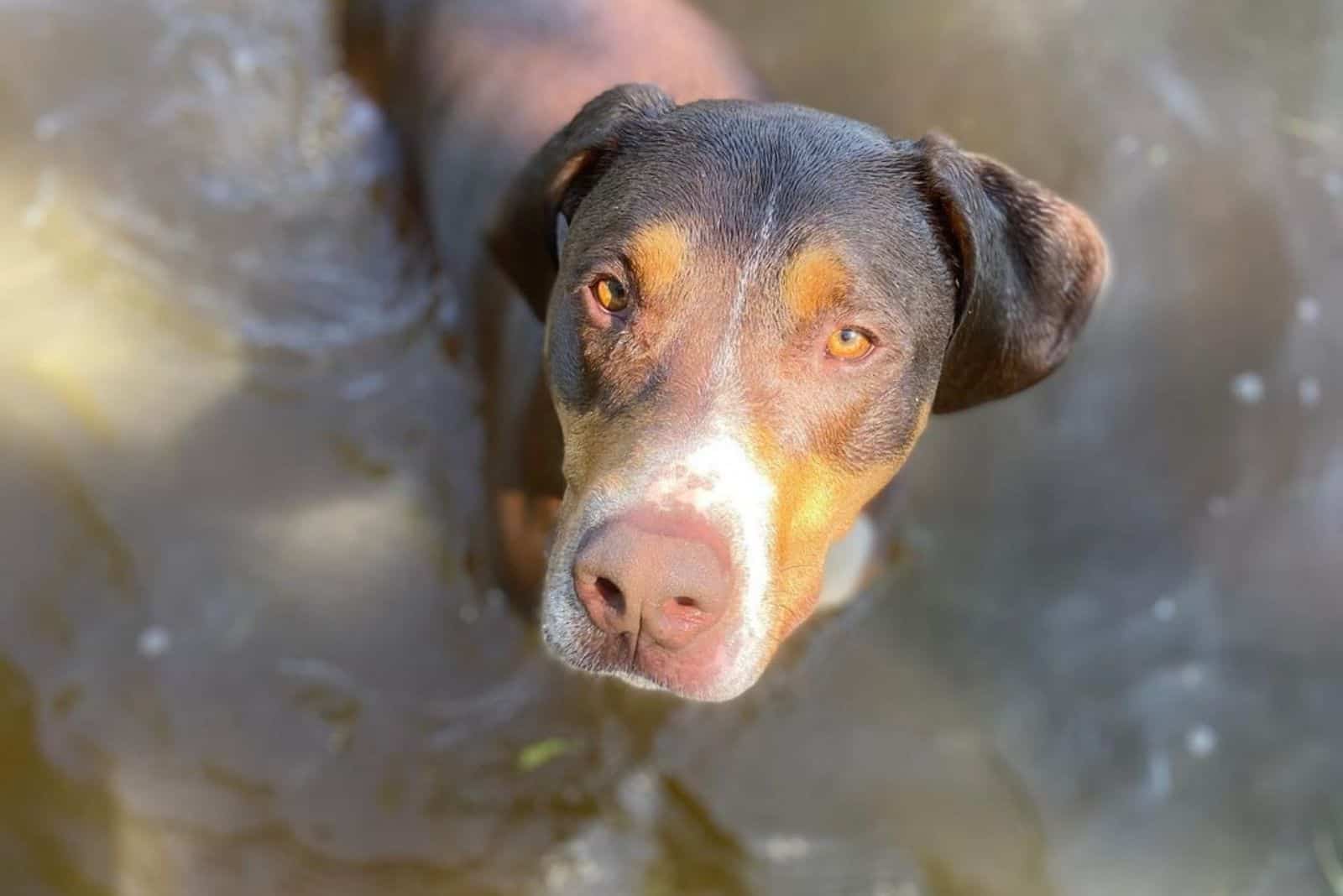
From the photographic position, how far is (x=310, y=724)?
4.70 meters

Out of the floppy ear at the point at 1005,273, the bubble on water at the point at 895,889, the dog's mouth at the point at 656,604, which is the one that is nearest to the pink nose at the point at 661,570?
the dog's mouth at the point at 656,604

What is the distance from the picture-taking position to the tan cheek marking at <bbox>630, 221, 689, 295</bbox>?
2709mm

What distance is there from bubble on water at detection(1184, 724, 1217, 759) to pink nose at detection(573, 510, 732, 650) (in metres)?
2.87

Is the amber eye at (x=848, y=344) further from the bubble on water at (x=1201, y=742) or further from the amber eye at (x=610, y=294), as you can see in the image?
the bubble on water at (x=1201, y=742)

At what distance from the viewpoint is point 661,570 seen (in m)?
2.38

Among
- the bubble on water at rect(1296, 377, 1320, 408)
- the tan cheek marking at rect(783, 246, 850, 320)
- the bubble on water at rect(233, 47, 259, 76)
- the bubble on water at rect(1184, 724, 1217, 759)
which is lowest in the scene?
the bubble on water at rect(1184, 724, 1217, 759)

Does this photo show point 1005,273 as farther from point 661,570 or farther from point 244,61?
point 244,61

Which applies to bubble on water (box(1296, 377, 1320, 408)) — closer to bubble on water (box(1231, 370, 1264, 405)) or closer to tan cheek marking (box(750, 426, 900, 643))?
bubble on water (box(1231, 370, 1264, 405))

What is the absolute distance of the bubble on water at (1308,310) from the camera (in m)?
5.12

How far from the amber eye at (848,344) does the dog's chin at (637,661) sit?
720 millimetres

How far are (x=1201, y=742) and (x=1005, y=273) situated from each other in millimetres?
2467

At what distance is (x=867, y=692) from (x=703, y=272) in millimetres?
2511

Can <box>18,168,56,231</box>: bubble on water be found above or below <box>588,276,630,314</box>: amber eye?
below

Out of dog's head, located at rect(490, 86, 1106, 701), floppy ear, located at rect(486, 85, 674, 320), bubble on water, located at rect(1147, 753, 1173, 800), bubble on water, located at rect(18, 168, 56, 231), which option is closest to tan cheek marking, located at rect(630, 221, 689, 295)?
dog's head, located at rect(490, 86, 1106, 701)
